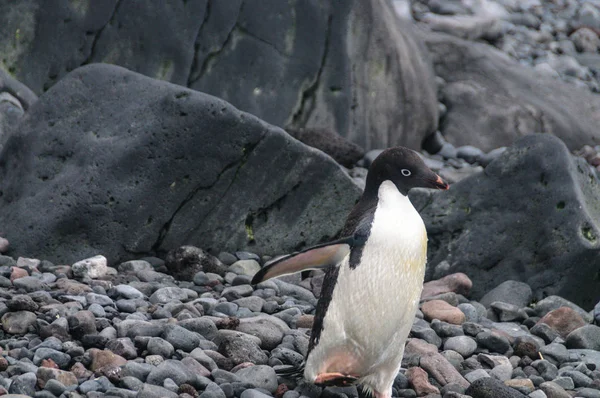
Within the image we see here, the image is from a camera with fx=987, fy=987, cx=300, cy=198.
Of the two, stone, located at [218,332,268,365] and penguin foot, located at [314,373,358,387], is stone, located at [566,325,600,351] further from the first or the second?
stone, located at [218,332,268,365]

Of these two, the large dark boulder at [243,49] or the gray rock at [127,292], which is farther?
the large dark boulder at [243,49]

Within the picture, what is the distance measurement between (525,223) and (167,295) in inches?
101

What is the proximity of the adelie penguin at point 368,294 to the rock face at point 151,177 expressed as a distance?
2231mm

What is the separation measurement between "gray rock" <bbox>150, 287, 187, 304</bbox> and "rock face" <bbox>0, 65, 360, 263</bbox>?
812mm

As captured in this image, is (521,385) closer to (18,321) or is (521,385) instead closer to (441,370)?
(441,370)

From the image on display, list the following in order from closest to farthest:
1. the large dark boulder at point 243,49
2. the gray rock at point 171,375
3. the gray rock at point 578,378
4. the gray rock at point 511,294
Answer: the gray rock at point 171,375 → the gray rock at point 578,378 → the gray rock at point 511,294 → the large dark boulder at point 243,49

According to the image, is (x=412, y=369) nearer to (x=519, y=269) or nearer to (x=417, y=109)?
(x=519, y=269)

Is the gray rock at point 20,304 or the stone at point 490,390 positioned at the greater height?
the gray rock at point 20,304

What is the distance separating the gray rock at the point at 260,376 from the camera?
173 inches

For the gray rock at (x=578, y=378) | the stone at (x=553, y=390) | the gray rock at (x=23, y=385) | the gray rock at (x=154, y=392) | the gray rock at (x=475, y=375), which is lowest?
the gray rock at (x=578, y=378)

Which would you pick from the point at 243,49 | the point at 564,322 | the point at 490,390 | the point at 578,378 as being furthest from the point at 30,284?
the point at 243,49

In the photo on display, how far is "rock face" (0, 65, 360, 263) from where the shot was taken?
6289 mm

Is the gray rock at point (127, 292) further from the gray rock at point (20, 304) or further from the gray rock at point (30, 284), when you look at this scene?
the gray rock at point (20, 304)

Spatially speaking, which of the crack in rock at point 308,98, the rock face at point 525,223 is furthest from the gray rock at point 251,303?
the crack in rock at point 308,98
